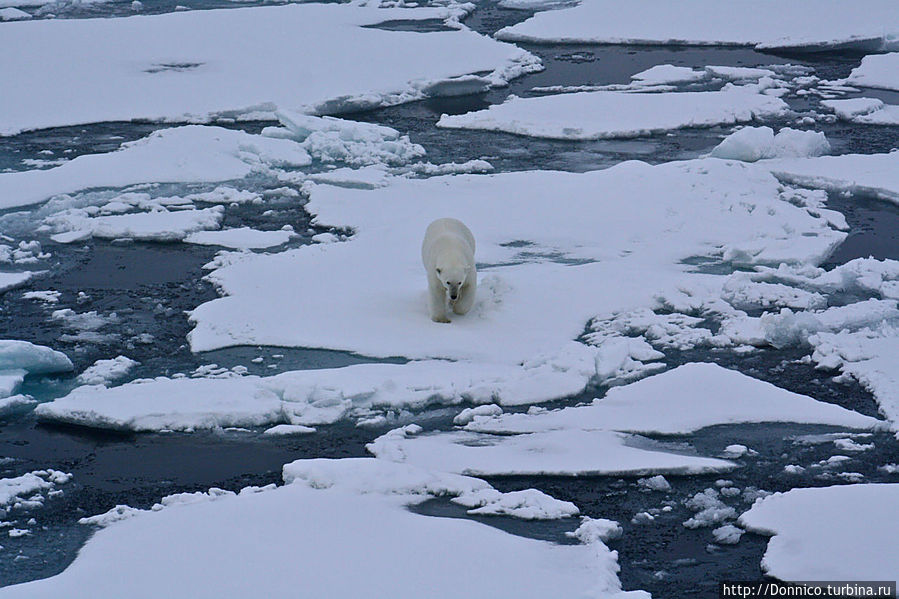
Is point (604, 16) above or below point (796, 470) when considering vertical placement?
above

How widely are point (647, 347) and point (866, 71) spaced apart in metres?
9.88

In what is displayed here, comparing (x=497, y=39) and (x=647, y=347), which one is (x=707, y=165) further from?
(x=497, y=39)

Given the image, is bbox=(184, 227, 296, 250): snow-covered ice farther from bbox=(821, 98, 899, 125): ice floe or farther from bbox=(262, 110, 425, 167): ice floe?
bbox=(821, 98, 899, 125): ice floe

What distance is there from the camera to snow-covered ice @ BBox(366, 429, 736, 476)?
4.93 meters

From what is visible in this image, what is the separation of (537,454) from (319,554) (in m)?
1.46

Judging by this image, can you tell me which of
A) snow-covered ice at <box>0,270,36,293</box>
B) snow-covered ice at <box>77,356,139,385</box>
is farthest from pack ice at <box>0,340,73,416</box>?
snow-covered ice at <box>0,270,36,293</box>

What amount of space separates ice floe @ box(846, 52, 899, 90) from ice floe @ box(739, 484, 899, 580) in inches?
421

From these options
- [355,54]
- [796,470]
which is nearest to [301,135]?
[355,54]

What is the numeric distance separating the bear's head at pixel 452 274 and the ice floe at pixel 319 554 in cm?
193

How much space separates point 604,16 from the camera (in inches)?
707

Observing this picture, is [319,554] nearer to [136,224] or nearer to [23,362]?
[23,362]

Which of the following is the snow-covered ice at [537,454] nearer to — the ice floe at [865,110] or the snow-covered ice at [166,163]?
the snow-covered ice at [166,163]

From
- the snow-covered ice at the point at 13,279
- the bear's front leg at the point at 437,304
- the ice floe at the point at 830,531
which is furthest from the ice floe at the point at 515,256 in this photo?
the ice floe at the point at 830,531

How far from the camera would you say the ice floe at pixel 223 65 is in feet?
42.4
